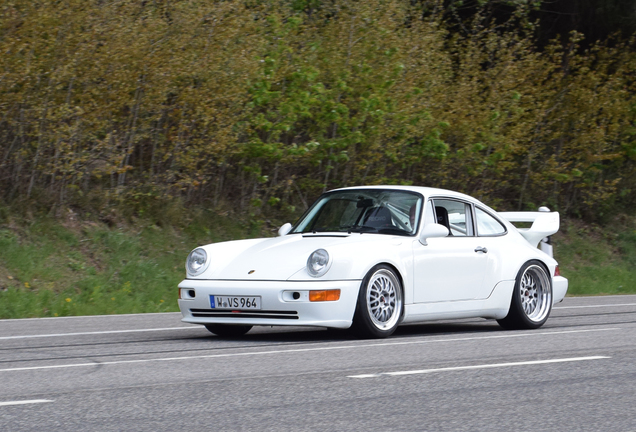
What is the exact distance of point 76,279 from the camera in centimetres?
1467

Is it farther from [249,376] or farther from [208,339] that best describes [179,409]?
[208,339]

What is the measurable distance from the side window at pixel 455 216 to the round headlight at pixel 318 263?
1771 mm

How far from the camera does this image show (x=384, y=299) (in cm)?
876

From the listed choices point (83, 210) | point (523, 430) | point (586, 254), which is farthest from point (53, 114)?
point (586, 254)

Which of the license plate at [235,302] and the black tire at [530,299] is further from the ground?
the license plate at [235,302]

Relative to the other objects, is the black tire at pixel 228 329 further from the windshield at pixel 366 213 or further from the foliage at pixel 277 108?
the foliage at pixel 277 108

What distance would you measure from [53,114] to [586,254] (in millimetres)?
13799

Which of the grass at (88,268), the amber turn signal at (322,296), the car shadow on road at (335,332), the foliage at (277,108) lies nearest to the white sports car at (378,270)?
the amber turn signal at (322,296)

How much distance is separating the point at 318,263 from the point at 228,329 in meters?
1.34

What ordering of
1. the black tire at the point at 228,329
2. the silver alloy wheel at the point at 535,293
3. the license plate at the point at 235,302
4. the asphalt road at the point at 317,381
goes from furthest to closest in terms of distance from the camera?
the silver alloy wheel at the point at 535,293 < the black tire at the point at 228,329 < the license plate at the point at 235,302 < the asphalt road at the point at 317,381

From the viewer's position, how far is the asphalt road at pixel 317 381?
5.01 meters

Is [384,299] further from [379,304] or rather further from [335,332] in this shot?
[335,332]

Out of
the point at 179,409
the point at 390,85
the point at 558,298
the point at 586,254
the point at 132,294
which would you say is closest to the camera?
the point at 179,409

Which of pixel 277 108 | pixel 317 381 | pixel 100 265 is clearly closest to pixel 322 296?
pixel 317 381
